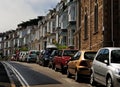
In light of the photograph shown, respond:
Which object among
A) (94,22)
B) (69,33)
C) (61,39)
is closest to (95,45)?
(94,22)

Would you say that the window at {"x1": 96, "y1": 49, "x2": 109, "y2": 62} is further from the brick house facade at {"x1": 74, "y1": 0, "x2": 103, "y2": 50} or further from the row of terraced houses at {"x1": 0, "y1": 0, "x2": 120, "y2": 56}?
the brick house facade at {"x1": 74, "y1": 0, "x2": 103, "y2": 50}

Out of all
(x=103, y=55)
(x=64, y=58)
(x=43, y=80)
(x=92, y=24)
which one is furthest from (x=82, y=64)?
(x=92, y=24)

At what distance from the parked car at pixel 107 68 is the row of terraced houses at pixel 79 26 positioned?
17904 mm

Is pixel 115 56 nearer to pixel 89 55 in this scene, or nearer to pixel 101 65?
pixel 101 65

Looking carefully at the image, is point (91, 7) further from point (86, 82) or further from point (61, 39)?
point (61, 39)

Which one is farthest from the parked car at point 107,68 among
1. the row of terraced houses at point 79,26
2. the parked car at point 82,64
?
the row of terraced houses at point 79,26

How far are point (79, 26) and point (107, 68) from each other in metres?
38.0

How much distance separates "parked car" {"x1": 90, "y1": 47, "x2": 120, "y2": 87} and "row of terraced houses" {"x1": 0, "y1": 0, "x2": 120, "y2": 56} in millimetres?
17904

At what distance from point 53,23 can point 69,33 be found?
946 inches

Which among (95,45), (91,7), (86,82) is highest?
(91,7)

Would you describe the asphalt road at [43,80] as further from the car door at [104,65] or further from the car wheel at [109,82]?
the car wheel at [109,82]

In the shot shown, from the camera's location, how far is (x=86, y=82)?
22391 millimetres

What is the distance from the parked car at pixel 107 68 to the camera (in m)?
16.5

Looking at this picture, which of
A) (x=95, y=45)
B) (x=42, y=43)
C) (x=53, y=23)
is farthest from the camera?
(x=42, y=43)
